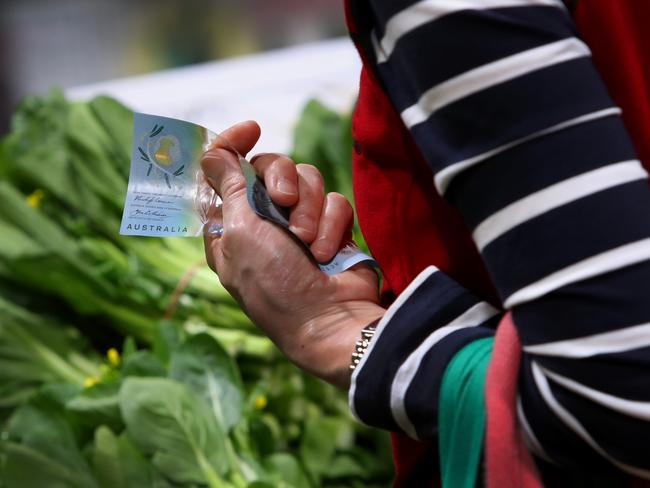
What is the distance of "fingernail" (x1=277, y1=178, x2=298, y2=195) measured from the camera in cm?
51

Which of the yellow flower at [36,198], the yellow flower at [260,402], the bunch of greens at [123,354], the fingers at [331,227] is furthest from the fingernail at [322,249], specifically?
the yellow flower at [36,198]

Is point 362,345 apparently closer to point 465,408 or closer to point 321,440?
point 465,408

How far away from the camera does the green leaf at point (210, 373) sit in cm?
98

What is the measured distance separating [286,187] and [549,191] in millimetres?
199

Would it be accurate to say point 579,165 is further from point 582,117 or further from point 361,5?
point 361,5

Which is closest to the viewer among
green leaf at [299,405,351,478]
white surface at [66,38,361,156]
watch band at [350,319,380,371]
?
watch band at [350,319,380,371]

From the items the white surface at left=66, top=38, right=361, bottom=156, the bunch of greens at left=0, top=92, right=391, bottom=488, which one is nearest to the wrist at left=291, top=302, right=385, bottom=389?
the bunch of greens at left=0, top=92, right=391, bottom=488

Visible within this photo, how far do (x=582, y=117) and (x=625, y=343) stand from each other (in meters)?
0.10

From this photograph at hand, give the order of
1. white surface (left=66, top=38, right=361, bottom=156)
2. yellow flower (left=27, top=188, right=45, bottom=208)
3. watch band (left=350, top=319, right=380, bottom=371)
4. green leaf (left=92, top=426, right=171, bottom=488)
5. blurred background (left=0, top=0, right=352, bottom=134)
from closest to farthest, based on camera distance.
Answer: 1. watch band (left=350, top=319, right=380, bottom=371)
2. green leaf (left=92, top=426, right=171, bottom=488)
3. yellow flower (left=27, top=188, right=45, bottom=208)
4. white surface (left=66, top=38, right=361, bottom=156)
5. blurred background (left=0, top=0, right=352, bottom=134)

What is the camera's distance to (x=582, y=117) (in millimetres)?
356

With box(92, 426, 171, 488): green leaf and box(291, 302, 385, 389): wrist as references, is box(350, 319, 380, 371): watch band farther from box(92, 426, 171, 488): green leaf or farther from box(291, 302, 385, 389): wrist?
box(92, 426, 171, 488): green leaf

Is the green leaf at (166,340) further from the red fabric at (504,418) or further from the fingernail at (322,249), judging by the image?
the red fabric at (504,418)

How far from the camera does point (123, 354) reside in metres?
1.08

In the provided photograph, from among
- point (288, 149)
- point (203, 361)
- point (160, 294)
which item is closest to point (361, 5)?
point (203, 361)
